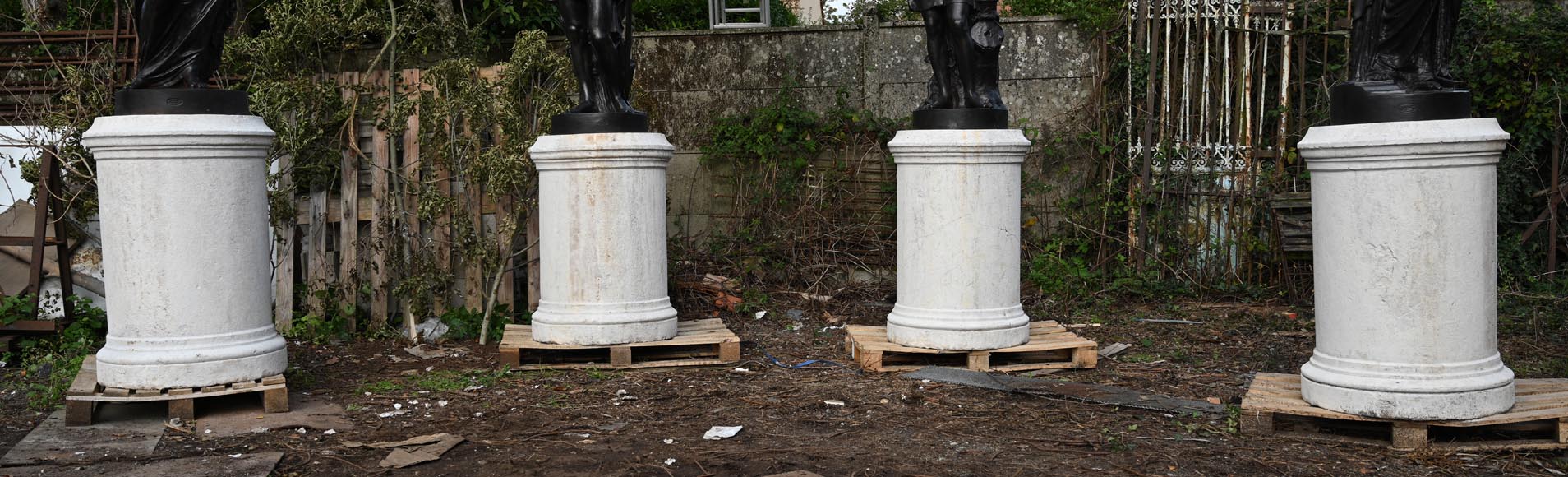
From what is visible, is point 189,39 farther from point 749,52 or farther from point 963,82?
point 749,52

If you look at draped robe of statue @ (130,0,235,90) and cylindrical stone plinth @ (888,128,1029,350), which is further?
cylindrical stone plinth @ (888,128,1029,350)

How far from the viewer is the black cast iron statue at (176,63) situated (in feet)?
17.3

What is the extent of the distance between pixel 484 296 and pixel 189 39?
8.74 feet

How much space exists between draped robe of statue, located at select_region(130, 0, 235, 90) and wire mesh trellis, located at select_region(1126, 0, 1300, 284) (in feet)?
19.1

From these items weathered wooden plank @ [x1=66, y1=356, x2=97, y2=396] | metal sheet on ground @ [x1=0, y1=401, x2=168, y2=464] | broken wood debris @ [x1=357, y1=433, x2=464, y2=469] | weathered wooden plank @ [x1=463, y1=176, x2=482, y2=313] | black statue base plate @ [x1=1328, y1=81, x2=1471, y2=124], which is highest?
black statue base plate @ [x1=1328, y1=81, x2=1471, y2=124]

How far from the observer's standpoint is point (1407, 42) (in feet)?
15.3

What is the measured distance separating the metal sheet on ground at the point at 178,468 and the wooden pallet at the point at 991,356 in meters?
2.82

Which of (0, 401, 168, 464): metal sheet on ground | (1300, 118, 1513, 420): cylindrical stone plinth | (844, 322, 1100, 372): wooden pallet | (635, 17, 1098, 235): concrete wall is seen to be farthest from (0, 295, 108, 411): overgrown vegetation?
(1300, 118, 1513, 420): cylindrical stone plinth

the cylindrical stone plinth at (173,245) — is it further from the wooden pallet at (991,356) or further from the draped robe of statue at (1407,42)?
the draped robe of statue at (1407,42)

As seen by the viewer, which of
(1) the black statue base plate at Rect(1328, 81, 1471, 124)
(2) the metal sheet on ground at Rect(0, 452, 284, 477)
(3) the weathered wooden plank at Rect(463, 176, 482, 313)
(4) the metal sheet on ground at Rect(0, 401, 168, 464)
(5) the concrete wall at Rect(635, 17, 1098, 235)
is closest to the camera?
(2) the metal sheet on ground at Rect(0, 452, 284, 477)

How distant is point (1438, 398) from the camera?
455 centimetres

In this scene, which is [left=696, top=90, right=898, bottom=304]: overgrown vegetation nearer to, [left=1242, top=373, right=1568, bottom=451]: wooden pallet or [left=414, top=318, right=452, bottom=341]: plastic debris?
[left=414, top=318, right=452, bottom=341]: plastic debris

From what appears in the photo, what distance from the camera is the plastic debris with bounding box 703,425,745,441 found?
498cm

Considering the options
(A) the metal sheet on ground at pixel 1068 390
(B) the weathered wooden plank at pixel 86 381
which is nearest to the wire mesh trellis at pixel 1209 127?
(A) the metal sheet on ground at pixel 1068 390
